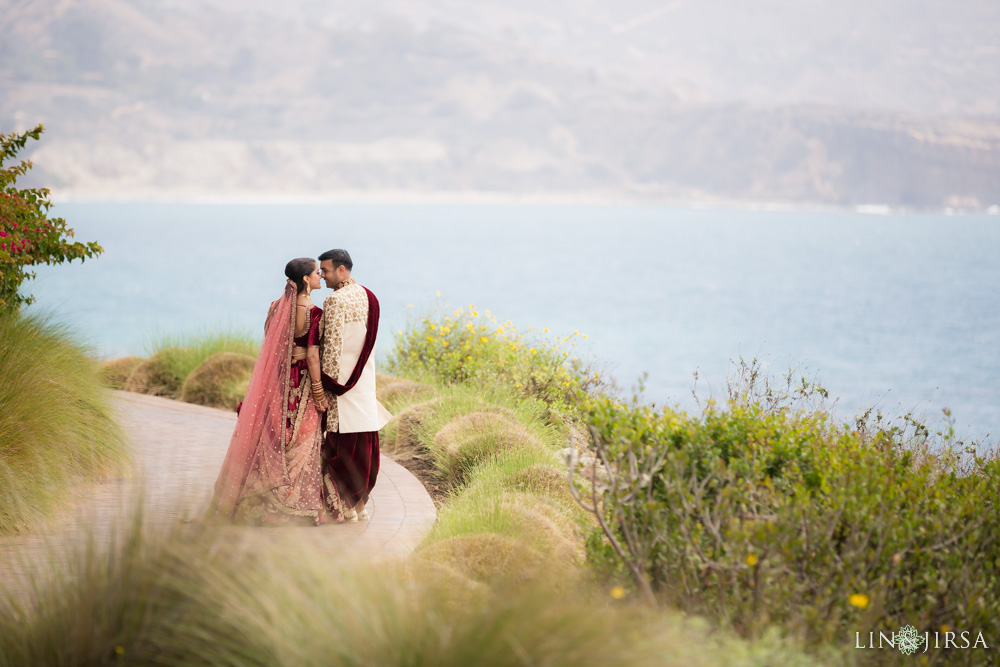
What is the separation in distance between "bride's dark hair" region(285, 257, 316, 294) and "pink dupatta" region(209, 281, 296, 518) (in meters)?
0.05

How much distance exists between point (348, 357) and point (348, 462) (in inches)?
29.9

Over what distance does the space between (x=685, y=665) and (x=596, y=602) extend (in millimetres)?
804

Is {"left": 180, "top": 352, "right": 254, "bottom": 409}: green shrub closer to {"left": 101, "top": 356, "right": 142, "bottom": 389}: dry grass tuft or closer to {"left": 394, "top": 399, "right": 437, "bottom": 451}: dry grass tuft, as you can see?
{"left": 101, "top": 356, "right": 142, "bottom": 389}: dry grass tuft

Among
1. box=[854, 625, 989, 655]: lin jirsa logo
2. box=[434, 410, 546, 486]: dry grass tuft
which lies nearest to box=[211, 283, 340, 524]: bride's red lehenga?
box=[434, 410, 546, 486]: dry grass tuft

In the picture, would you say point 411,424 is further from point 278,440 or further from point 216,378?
point 216,378

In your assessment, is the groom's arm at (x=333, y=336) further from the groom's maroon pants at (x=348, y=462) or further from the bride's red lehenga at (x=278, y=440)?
the groom's maroon pants at (x=348, y=462)

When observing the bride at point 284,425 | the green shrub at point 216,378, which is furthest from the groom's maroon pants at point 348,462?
the green shrub at point 216,378

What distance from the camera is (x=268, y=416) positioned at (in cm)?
578

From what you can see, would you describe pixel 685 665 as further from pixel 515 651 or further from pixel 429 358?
pixel 429 358

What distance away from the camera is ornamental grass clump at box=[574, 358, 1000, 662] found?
359cm

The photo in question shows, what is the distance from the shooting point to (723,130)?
19838 centimetres

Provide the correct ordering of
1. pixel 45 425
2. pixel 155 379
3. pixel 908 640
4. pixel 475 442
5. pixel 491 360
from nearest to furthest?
1. pixel 908 640
2. pixel 45 425
3. pixel 475 442
4. pixel 491 360
5. pixel 155 379

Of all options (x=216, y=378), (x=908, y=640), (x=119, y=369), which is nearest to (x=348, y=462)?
(x=908, y=640)

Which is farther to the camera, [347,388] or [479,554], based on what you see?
[347,388]
